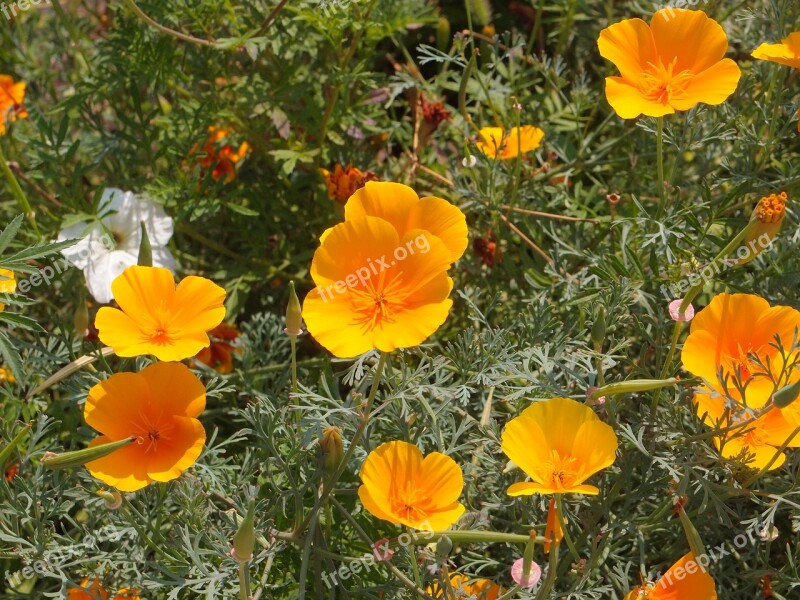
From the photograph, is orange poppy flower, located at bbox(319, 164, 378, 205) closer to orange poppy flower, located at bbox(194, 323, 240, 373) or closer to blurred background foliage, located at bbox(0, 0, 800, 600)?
blurred background foliage, located at bbox(0, 0, 800, 600)

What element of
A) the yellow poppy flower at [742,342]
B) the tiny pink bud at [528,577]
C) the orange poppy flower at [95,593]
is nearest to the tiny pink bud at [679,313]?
the yellow poppy flower at [742,342]

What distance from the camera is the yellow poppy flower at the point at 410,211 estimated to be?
60.6 inches

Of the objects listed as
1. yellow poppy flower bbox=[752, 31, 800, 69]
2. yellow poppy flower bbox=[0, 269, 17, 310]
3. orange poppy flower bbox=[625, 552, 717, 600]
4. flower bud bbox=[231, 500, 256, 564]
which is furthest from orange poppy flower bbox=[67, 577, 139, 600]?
yellow poppy flower bbox=[752, 31, 800, 69]

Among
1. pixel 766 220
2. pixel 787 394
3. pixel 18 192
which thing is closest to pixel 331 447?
pixel 787 394

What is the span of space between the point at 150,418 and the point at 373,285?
1.55 feet

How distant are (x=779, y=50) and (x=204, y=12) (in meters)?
1.41

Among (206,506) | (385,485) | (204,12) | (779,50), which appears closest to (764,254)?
(779,50)

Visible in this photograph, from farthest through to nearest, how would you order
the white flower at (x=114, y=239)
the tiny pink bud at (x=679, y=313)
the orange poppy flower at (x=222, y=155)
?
the orange poppy flower at (x=222, y=155), the white flower at (x=114, y=239), the tiny pink bud at (x=679, y=313)

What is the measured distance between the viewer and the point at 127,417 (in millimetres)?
1593

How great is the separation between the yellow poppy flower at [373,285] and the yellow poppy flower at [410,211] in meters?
0.03

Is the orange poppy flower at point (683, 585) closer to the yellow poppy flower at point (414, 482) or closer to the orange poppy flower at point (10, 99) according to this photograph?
the yellow poppy flower at point (414, 482)

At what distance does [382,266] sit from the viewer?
1.54 meters

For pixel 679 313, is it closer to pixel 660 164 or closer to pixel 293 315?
Answer: pixel 660 164

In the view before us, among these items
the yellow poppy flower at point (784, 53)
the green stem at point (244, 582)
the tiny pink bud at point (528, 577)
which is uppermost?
the yellow poppy flower at point (784, 53)
